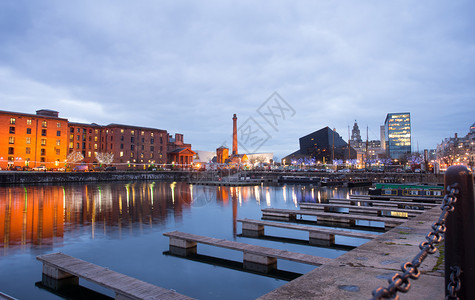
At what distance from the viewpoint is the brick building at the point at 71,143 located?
74.6m

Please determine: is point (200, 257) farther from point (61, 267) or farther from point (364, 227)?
point (364, 227)

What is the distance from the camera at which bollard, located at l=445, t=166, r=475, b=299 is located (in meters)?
3.79

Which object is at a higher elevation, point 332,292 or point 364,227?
point 332,292

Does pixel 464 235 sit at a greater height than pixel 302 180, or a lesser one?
greater

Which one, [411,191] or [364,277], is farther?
[411,191]

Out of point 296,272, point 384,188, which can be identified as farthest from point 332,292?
point 384,188

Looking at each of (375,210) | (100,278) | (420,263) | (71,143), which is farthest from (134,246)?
(71,143)

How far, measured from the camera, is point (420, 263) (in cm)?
280

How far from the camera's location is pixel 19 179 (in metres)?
61.4

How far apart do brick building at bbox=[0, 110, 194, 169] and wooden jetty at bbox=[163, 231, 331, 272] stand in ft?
252

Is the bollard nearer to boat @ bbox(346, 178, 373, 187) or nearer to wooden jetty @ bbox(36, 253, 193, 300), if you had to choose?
wooden jetty @ bbox(36, 253, 193, 300)

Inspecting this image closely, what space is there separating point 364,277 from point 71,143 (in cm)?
10211

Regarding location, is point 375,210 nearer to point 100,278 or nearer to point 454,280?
point 100,278

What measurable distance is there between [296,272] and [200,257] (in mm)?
4444
